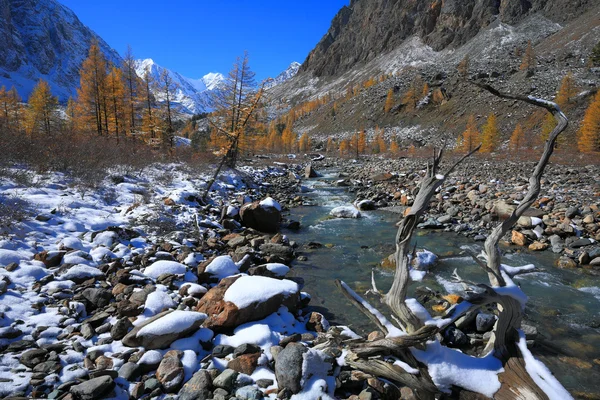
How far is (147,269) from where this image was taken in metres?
6.05

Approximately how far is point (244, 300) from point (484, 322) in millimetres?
4168

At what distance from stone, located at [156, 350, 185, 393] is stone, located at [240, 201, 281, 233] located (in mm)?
7487

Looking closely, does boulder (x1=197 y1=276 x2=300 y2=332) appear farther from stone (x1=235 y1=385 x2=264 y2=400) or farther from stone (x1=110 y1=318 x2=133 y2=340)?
stone (x1=235 y1=385 x2=264 y2=400)

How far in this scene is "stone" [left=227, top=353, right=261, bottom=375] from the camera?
3.77m

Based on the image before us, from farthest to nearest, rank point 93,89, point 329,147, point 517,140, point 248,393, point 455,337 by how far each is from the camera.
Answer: point 329,147, point 517,140, point 93,89, point 455,337, point 248,393

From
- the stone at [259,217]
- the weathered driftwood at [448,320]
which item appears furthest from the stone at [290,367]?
the stone at [259,217]

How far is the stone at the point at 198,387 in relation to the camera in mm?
3301

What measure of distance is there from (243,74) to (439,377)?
23.3 meters

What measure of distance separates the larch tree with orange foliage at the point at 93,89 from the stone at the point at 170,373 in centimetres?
2317

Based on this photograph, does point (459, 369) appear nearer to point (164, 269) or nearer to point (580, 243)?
point (164, 269)

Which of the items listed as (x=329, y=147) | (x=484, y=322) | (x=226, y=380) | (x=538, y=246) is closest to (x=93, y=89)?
(x=226, y=380)

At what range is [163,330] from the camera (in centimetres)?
404

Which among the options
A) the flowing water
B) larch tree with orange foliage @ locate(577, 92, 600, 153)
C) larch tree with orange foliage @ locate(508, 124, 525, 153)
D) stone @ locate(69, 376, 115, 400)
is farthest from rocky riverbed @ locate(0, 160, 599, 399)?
larch tree with orange foliage @ locate(508, 124, 525, 153)

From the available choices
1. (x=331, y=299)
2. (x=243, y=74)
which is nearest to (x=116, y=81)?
(x=243, y=74)
